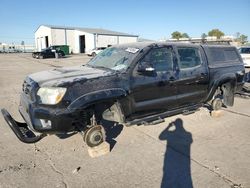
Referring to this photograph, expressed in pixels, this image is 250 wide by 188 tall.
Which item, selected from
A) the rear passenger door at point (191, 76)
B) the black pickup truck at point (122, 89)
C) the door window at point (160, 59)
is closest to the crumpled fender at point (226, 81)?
the black pickup truck at point (122, 89)

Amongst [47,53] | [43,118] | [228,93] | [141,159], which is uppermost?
[47,53]

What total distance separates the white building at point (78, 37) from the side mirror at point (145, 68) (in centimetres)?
4579

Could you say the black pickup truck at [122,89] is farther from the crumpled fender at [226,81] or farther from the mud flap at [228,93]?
the mud flap at [228,93]

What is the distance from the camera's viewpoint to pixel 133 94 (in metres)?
4.46

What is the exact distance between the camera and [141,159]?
13.3ft

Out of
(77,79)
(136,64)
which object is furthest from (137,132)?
(77,79)

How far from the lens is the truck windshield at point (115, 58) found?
463 centimetres

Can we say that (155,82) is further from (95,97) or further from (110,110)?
(95,97)

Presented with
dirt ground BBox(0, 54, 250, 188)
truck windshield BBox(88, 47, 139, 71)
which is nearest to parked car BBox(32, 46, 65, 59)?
dirt ground BBox(0, 54, 250, 188)

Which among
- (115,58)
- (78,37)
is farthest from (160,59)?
(78,37)

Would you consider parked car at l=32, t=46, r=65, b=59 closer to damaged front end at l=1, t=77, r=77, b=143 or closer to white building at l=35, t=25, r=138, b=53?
white building at l=35, t=25, r=138, b=53

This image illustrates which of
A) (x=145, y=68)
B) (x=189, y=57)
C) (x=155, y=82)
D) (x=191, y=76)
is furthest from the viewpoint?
(x=189, y=57)

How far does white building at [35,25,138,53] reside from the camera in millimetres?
49744

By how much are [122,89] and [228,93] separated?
12.1 ft
